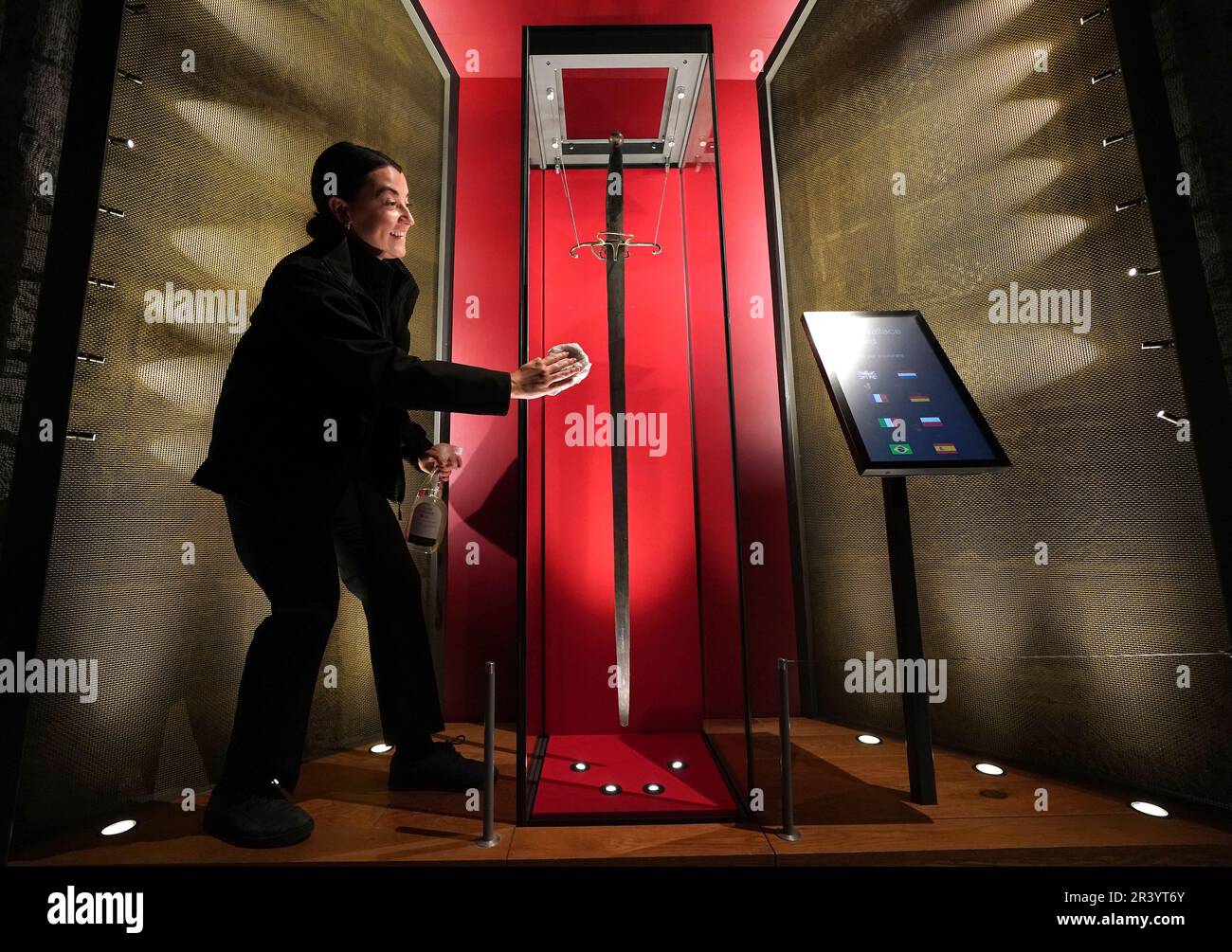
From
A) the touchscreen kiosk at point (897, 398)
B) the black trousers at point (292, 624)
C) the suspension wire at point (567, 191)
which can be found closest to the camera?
the black trousers at point (292, 624)

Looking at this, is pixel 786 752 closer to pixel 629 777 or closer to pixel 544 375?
pixel 629 777

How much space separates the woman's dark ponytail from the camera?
1.92 meters

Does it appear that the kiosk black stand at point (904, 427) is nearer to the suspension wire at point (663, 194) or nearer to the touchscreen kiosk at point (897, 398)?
the touchscreen kiosk at point (897, 398)

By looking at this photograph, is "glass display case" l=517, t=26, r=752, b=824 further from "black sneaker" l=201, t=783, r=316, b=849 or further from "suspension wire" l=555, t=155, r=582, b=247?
"black sneaker" l=201, t=783, r=316, b=849

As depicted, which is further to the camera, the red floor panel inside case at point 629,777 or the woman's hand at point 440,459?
the woman's hand at point 440,459

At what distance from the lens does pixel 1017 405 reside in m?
2.24

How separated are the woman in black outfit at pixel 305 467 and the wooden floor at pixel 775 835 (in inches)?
6.5

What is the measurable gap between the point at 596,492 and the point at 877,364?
1.26 m

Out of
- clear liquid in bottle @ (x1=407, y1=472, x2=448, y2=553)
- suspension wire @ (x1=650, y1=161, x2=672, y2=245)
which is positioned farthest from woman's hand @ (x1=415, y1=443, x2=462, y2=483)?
suspension wire @ (x1=650, y1=161, x2=672, y2=245)

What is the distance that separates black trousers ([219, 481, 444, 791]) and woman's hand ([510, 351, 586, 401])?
1.88 feet

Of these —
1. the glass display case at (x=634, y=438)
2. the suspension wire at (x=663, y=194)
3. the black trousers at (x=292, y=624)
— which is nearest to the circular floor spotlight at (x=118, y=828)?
the black trousers at (x=292, y=624)

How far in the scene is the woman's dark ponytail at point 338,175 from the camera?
6.30 ft

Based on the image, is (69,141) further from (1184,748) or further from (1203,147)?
(1184,748)
